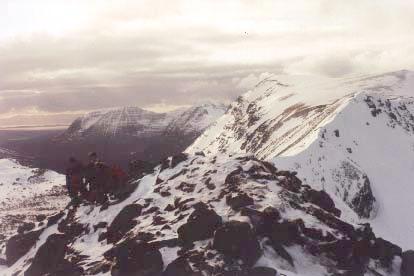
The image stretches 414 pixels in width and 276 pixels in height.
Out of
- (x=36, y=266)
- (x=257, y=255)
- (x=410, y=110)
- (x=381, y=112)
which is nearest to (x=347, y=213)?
(x=257, y=255)

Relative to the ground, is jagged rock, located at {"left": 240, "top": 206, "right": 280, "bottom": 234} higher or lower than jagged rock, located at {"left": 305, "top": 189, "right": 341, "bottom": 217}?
higher

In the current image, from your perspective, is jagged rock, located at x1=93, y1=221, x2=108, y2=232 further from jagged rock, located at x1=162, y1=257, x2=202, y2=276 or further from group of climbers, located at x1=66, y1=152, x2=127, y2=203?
jagged rock, located at x1=162, y1=257, x2=202, y2=276

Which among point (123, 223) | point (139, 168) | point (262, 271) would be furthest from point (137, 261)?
point (139, 168)

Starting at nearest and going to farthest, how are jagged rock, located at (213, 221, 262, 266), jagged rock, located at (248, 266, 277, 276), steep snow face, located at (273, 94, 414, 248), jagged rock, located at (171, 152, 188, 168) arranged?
1. jagged rock, located at (248, 266, 277, 276)
2. jagged rock, located at (213, 221, 262, 266)
3. jagged rock, located at (171, 152, 188, 168)
4. steep snow face, located at (273, 94, 414, 248)

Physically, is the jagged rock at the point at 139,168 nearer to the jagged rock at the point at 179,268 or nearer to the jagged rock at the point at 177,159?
the jagged rock at the point at 177,159

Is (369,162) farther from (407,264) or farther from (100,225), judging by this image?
(100,225)

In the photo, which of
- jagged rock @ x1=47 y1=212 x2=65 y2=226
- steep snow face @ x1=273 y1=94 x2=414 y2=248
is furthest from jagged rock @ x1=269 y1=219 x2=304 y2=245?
steep snow face @ x1=273 y1=94 x2=414 y2=248
